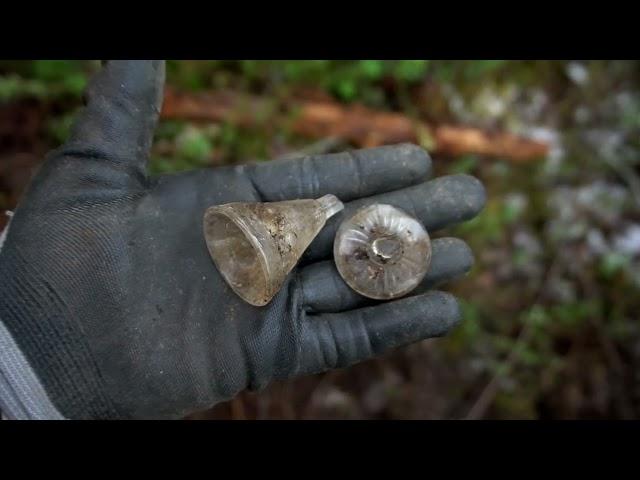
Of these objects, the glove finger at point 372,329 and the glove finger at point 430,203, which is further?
the glove finger at point 430,203

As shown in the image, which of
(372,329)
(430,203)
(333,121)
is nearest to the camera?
(372,329)

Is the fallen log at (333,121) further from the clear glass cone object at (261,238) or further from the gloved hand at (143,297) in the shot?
the clear glass cone object at (261,238)

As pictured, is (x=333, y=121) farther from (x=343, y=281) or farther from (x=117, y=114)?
(x=117, y=114)

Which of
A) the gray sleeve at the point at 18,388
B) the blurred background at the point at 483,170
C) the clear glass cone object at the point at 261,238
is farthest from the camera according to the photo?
the blurred background at the point at 483,170

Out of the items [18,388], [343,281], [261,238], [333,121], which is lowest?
[18,388]

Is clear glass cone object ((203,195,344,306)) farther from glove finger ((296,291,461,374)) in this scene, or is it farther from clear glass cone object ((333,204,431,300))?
glove finger ((296,291,461,374))

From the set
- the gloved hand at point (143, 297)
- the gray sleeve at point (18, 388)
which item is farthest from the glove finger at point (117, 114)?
the gray sleeve at point (18, 388)

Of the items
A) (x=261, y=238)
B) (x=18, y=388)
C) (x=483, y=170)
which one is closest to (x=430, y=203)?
(x=261, y=238)
